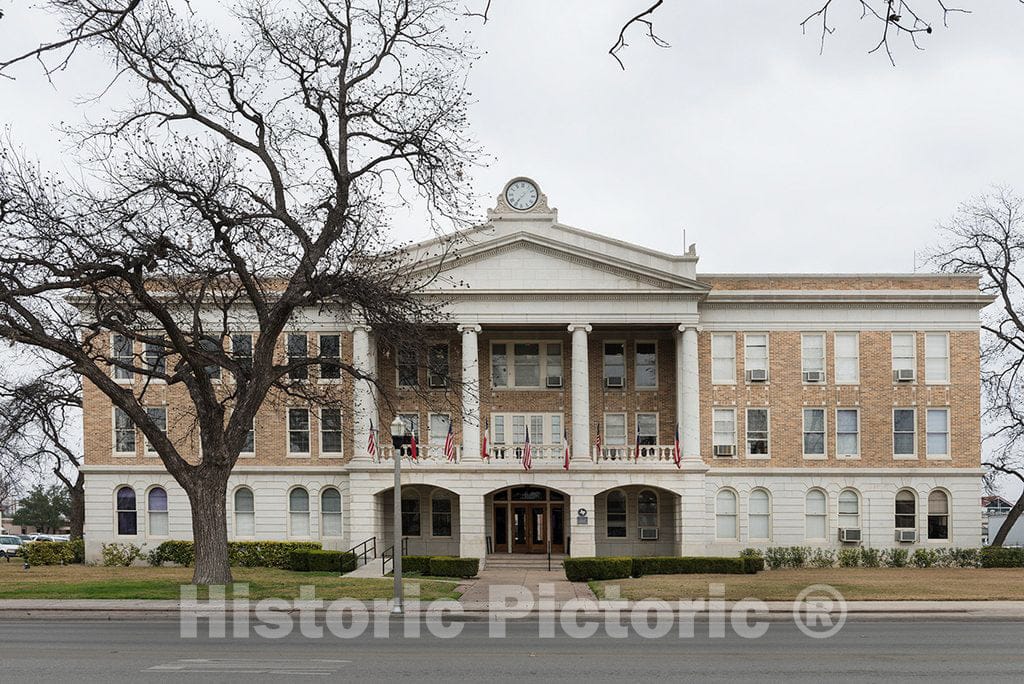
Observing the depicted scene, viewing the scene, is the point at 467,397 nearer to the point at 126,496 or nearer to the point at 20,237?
the point at 126,496

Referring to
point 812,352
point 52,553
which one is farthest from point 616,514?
point 52,553

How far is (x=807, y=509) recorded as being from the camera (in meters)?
45.1

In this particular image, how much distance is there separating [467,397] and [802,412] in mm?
13775

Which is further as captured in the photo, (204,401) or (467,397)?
(467,397)

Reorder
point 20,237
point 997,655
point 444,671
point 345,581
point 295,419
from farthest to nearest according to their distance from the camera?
point 295,419 → point 345,581 → point 20,237 → point 997,655 → point 444,671

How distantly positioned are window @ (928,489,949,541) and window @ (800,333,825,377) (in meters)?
6.88

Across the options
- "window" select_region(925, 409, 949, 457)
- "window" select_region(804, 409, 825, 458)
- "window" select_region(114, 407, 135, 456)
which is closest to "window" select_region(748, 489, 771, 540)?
"window" select_region(804, 409, 825, 458)

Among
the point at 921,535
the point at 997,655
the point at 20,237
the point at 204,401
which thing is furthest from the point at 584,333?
the point at 997,655

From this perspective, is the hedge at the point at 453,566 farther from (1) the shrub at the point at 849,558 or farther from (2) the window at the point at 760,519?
(1) the shrub at the point at 849,558

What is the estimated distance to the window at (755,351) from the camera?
45.5 meters

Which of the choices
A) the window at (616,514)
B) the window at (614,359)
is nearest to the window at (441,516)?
the window at (616,514)

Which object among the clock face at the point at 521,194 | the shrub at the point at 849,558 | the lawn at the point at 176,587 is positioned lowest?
the shrub at the point at 849,558

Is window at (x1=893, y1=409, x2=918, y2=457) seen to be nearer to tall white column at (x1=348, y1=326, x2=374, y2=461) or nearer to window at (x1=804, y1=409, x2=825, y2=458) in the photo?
window at (x1=804, y1=409, x2=825, y2=458)

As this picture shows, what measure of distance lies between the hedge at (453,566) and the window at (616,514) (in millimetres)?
10585
